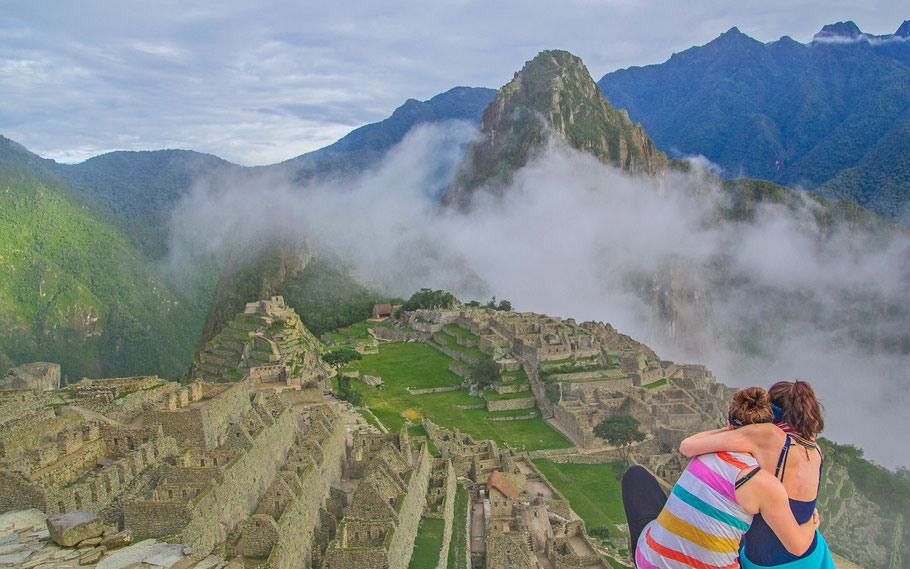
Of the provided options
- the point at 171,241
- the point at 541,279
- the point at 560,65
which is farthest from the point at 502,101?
the point at 171,241

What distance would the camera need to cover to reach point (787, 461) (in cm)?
363

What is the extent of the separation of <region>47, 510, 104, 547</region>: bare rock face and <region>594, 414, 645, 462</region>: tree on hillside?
27216mm

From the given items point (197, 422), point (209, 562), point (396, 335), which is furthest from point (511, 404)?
point (209, 562)

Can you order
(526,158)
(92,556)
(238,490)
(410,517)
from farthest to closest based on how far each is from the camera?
(526,158)
(410,517)
(238,490)
(92,556)

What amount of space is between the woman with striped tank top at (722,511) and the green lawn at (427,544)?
1141 cm

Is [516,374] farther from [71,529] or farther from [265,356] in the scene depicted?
[71,529]

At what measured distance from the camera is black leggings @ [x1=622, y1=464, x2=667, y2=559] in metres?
4.42

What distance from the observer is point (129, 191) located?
12494 cm

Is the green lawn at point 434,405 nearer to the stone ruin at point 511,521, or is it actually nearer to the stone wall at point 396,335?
the stone ruin at point 511,521

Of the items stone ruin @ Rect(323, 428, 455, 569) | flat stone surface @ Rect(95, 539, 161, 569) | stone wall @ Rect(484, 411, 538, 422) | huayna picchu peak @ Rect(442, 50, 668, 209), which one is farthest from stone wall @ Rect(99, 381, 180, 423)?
huayna picchu peak @ Rect(442, 50, 668, 209)

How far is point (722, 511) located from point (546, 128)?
144776mm

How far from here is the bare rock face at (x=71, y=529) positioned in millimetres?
9641

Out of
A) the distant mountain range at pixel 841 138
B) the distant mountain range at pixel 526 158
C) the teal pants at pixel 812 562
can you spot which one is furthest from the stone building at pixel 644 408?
the distant mountain range at pixel 841 138

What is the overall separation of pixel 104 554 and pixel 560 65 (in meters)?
162
